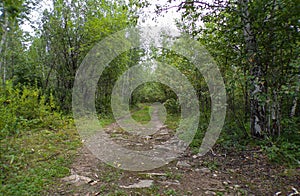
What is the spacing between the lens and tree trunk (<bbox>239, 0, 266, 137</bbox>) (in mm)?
3845

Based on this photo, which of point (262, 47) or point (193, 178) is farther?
point (262, 47)

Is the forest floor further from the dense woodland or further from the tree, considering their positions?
the tree

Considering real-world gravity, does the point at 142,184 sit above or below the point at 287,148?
below

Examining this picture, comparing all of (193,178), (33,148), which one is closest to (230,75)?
(193,178)

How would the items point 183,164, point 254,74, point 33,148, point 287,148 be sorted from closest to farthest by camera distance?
point 287,148, point 183,164, point 254,74, point 33,148

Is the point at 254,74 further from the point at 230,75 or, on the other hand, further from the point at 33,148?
the point at 33,148

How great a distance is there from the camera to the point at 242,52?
4.29 meters

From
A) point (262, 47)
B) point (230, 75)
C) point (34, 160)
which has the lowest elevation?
point (34, 160)

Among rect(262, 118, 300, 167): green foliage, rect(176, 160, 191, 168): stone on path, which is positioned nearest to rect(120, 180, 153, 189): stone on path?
rect(176, 160, 191, 168): stone on path

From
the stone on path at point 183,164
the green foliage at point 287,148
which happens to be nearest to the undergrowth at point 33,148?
the stone on path at point 183,164

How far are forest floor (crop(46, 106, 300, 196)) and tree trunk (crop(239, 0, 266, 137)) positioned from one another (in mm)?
577

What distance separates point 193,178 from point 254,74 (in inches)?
96.5

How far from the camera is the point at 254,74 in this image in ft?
13.5

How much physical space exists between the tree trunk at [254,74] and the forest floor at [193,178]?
58 cm
